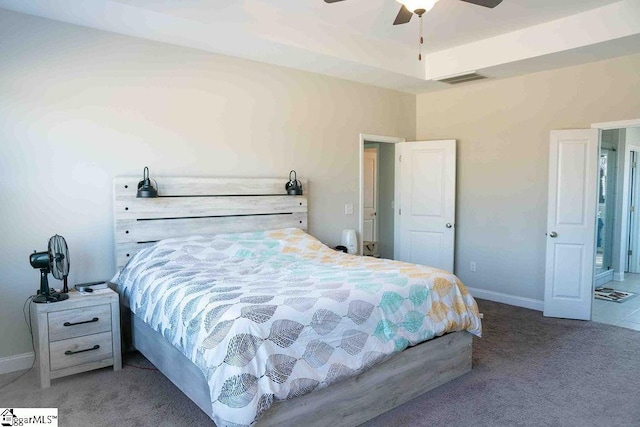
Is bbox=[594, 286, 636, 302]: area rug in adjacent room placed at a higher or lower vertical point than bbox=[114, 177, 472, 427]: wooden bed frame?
lower

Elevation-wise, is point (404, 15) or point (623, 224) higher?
point (404, 15)

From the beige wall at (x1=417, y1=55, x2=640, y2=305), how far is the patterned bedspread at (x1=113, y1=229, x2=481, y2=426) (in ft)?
7.37

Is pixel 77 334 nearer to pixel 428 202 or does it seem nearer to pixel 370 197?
pixel 428 202

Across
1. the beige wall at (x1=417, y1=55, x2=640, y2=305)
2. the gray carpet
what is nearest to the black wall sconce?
the gray carpet

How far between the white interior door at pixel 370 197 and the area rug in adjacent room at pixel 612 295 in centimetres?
318

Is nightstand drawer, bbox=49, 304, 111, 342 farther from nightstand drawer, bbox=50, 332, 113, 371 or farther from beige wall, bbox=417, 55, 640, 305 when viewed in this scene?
beige wall, bbox=417, 55, 640, 305

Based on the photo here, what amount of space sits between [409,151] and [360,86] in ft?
3.57

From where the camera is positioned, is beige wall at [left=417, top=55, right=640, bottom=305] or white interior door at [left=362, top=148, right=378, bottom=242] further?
white interior door at [left=362, top=148, right=378, bottom=242]

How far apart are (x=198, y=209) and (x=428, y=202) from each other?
2.97m

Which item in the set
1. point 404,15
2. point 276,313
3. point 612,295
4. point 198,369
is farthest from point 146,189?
point 612,295

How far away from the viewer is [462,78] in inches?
198

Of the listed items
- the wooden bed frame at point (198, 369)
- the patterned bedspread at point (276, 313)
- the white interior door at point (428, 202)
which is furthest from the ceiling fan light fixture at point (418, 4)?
the white interior door at point (428, 202)

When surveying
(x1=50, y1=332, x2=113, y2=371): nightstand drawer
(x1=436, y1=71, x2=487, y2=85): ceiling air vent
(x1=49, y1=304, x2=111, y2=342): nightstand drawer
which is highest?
(x1=436, y1=71, x2=487, y2=85): ceiling air vent

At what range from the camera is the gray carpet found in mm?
2623
